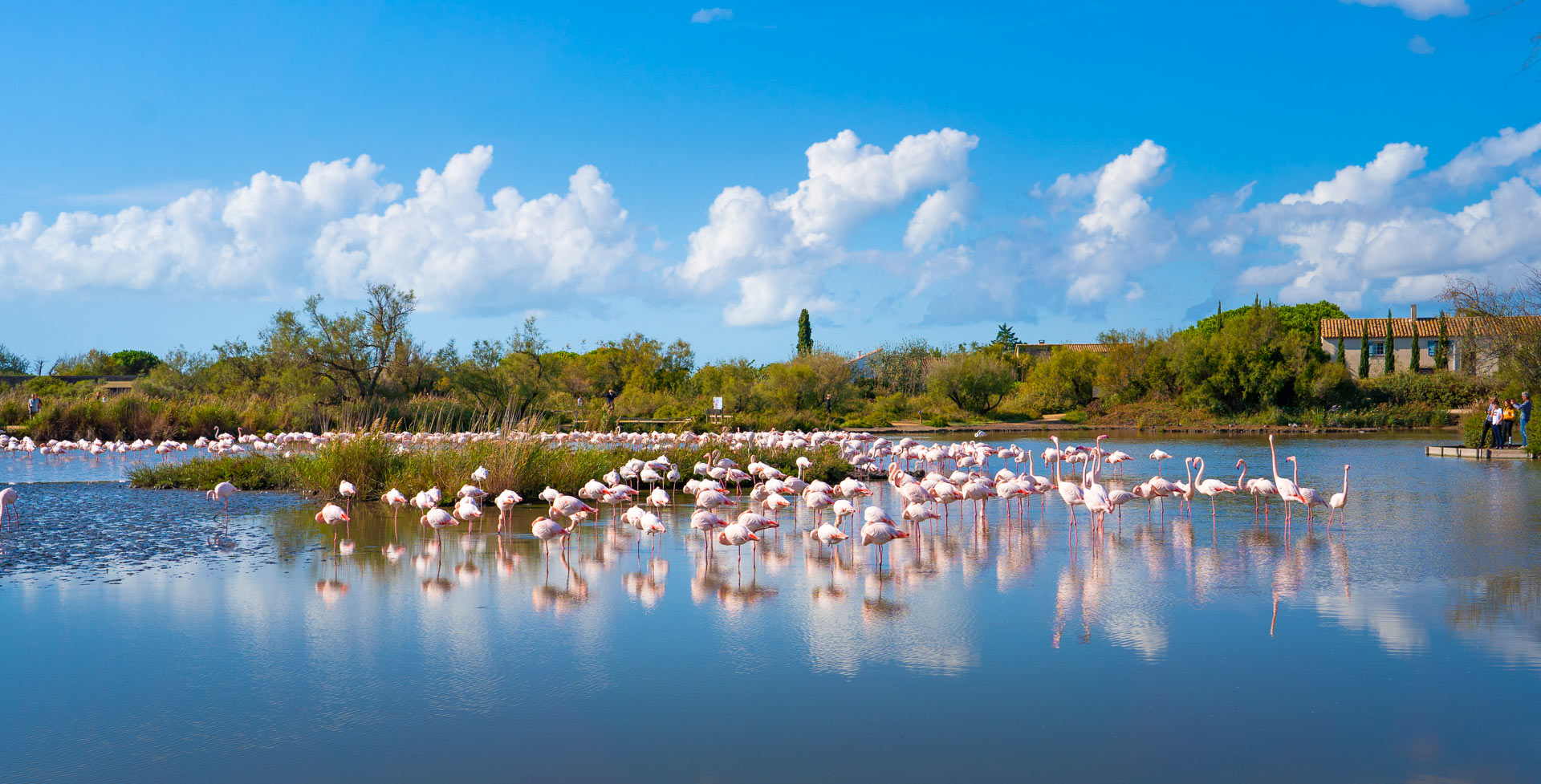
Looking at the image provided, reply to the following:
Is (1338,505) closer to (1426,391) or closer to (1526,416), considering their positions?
(1526,416)

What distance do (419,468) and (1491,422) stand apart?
78.0 ft

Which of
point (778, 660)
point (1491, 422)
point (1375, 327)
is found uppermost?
point (1375, 327)

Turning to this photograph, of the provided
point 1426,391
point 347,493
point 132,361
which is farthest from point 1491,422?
point 132,361

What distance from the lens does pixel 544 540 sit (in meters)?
10.4

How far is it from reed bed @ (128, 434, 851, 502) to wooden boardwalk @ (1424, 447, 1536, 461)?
15531 millimetres

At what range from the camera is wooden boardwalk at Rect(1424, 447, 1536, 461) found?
2242cm

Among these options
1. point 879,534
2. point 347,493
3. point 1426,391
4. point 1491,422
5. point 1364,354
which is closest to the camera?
point 879,534

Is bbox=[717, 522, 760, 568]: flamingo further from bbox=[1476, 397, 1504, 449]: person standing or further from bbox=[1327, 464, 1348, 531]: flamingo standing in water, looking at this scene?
bbox=[1476, 397, 1504, 449]: person standing

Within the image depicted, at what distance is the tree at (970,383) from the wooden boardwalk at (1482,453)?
29644 mm

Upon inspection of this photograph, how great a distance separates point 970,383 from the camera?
2128 inches

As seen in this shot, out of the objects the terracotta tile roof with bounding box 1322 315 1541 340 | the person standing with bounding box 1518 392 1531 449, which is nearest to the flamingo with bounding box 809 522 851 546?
the person standing with bounding box 1518 392 1531 449

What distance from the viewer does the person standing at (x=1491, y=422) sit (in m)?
23.5

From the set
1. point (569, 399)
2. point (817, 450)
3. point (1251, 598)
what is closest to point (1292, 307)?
point (569, 399)

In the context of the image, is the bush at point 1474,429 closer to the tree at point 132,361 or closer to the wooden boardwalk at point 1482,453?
the wooden boardwalk at point 1482,453
